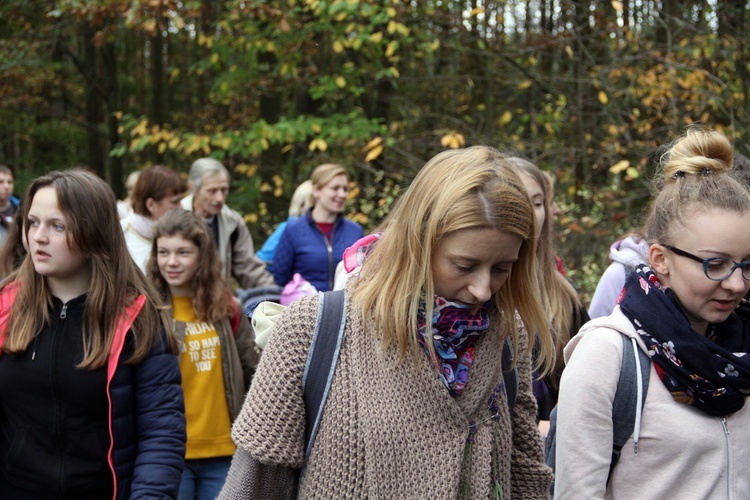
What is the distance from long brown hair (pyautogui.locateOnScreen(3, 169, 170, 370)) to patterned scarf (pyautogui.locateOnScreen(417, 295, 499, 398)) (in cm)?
145

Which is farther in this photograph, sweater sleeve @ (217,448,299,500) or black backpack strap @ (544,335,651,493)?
black backpack strap @ (544,335,651,493)

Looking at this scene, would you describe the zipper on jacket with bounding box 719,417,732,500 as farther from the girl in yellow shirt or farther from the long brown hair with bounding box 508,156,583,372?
the girl in yellow shirt

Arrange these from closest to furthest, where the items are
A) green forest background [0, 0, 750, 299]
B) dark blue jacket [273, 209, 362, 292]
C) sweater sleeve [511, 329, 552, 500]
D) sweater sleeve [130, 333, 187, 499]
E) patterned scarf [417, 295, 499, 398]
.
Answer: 1. patterned scarf [417, 295, 499, 398]
2. sweater sleeve [511, 329, 552, 500]
3. sweater sleeve [130, 333, 187, 499]
4. dark blue jacket [273, 209, 362, 292]
5. green forest background [0, 0, 750, 299]

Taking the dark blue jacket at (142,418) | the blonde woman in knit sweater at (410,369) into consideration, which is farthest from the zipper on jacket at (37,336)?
the blonde woman in knit sweater at (410,369)

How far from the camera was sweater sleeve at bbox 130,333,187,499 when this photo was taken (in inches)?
126

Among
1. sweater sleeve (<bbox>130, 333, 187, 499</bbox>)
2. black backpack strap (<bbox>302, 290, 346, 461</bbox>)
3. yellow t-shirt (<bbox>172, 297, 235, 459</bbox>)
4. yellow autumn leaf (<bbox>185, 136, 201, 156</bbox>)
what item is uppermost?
black backpack strap (<bbox>302, 290, 346, 461</bbox>)

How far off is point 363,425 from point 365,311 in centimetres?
31

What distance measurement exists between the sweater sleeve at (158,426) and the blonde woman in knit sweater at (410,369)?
38.1 inches

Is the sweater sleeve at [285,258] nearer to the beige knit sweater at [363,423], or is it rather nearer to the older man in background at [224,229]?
the older man in background at [224,229]

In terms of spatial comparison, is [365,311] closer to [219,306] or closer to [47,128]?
[219,306]

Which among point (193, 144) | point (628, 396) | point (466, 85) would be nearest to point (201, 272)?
point (628, 396)

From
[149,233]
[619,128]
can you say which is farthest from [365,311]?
[619,128]

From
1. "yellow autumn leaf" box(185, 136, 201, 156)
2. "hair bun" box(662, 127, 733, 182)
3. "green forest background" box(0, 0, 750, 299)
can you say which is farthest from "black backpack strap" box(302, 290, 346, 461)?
"yellow autumn leaf" box(185, 136, 201, 156)

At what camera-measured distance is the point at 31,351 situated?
10.6ft
